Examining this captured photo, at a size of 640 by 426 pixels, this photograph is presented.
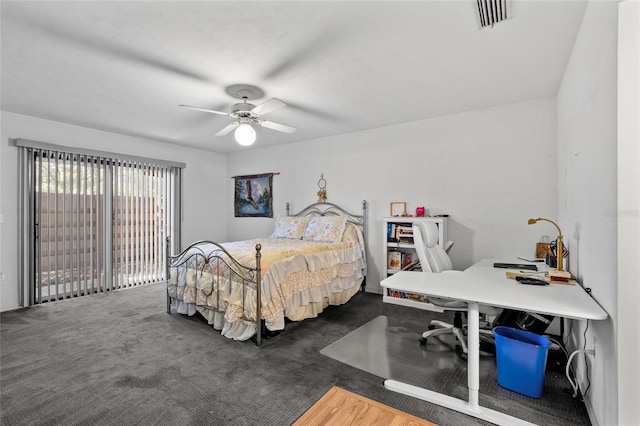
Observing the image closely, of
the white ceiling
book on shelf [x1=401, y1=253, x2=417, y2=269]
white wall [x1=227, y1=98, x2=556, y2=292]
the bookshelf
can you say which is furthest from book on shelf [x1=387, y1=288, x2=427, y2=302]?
the white ceiling

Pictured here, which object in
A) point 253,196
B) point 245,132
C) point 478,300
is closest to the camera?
point 478,300

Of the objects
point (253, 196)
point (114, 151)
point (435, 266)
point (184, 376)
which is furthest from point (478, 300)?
point (114, 151)

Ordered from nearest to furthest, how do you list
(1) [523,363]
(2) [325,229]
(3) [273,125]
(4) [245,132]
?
(1) [523,363]
(4) [245,132]
(3) [273,125]
(2) [325,229]

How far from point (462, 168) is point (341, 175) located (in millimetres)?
1827

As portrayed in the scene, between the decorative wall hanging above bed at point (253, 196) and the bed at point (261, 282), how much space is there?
1.91 m

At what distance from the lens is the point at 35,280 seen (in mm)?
4004

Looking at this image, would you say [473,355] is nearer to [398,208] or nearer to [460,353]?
[460,353]

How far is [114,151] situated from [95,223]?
1160mm

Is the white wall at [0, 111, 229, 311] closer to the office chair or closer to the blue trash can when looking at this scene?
the office chair

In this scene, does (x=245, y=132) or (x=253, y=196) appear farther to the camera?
(x=253, y=196)

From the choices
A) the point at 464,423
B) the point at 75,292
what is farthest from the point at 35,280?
the point at 464,423

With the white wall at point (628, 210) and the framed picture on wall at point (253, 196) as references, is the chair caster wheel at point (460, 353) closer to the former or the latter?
the white wall at point (628, 210)

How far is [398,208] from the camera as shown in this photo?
4.37 meters

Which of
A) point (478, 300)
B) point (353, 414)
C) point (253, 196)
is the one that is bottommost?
point (353, 414)
